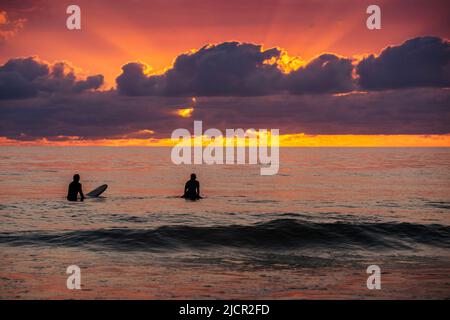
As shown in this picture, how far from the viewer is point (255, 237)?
72.0 ft

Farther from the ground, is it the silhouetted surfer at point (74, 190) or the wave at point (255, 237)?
the silhouetted surfer at point (74, 190)

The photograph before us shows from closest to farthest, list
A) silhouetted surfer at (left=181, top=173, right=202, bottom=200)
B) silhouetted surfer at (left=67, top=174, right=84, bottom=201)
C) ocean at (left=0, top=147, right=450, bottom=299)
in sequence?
ocean at (left=0, top=147, right=450, bottom=299), silhouetted surfer at (left=67, top=174, right=84, bottom=201), silhouetted surfer at (left=181, top=173, right=202, bottom=200)

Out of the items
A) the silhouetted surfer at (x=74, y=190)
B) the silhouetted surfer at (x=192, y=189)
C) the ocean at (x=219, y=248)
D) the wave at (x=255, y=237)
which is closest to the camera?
the ocean at (x=219, y=248)

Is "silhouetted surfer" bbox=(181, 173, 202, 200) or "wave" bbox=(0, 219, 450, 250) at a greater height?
"silhouetted surfer" bbox=(181, 173, 202, 200)

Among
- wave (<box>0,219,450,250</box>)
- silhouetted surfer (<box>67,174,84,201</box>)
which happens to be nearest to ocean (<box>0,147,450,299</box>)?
wave (<box>0,219,450,250</box>)

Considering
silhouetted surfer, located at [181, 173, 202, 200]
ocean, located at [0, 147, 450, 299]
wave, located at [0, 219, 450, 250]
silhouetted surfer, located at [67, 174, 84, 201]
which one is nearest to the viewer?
ocean, located at [0, 147, 450, 299]

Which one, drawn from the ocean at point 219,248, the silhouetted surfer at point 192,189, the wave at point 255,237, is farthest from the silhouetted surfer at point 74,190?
the wave at point 255,237

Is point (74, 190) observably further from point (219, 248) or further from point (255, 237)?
point (219, 248)

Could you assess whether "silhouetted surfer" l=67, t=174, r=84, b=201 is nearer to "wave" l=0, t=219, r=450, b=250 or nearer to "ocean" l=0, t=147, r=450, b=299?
"ocean" l=0, t=147, r=450, b=299

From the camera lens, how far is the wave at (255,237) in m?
20.3

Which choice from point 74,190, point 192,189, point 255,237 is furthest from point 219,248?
point 74,190

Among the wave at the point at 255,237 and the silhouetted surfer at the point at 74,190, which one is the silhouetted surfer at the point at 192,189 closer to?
the silhouetted surfer at the point at 74,190

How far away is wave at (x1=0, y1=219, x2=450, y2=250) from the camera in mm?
20281

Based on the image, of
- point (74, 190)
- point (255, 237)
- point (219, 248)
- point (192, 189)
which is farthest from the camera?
point (192, 189)
